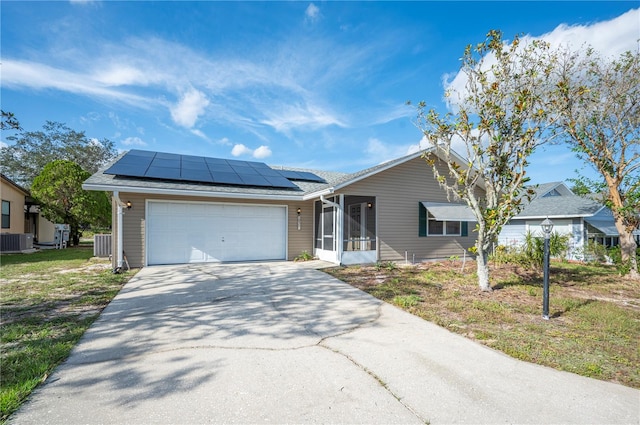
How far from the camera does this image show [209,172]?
36.4 ft

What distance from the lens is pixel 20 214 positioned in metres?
16.8

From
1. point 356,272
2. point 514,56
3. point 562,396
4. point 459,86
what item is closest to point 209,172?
point 356,272

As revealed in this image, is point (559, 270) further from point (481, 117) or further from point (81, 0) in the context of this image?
point (81, 0)

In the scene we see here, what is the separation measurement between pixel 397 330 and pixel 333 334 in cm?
94

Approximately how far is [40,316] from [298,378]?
4.43 metres

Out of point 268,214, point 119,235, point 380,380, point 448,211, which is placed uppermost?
point 448,211

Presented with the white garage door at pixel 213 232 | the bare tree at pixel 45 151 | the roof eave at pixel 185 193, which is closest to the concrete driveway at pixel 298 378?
the roof eave at pixel 185 193

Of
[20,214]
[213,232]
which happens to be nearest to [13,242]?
[20,214]

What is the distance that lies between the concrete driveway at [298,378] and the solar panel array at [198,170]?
6.02 meters

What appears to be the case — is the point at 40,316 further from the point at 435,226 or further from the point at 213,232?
the point at 435,226

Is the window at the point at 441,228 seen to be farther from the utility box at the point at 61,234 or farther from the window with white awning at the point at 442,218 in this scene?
the utility box at the point at 61,234

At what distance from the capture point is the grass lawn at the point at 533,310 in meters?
3.48

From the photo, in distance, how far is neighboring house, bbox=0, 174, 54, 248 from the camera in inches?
602

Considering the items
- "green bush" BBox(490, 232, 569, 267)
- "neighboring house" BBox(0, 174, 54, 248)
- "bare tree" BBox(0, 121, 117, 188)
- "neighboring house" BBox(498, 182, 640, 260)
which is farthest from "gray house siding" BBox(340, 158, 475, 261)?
"bare tree" BBox(0, 121, 117, 188)
